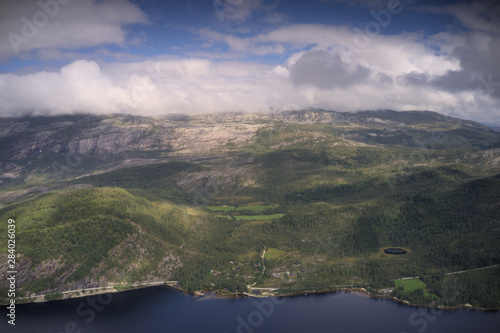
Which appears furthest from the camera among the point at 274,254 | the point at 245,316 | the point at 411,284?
the point at 274,254

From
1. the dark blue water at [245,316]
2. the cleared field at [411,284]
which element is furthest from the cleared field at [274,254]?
the cleared field at [411,284]

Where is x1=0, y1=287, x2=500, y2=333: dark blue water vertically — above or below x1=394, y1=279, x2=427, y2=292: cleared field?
below

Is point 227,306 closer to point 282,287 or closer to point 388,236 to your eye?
point 282,287

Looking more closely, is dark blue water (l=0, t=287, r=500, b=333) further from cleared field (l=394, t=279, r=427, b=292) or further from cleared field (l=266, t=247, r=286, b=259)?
cleared field (l=266, t=247, r=286, b=259)

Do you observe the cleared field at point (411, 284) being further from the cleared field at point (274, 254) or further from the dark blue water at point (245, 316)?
the cleared field at point (274, 254)

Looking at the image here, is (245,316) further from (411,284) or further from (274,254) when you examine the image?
(411,284)

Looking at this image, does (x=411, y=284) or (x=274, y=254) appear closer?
(x=411, y=284)

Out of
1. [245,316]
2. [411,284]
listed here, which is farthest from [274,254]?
[411,284]

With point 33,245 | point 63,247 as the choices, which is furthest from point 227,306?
point 33,245

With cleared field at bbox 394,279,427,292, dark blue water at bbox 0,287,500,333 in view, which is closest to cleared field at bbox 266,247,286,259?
dark blue water at bbox 0,287,500,333
